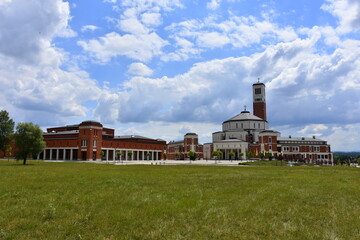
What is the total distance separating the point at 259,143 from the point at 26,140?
312 feet

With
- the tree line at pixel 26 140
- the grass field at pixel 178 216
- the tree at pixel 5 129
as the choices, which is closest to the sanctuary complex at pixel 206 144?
the tree at pixel 5 129

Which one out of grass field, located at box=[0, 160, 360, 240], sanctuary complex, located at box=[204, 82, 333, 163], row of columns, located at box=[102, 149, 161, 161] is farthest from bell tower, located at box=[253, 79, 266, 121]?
grass field, located at box=[0, 160, 360, 240]

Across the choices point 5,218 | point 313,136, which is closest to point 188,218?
point 5,218

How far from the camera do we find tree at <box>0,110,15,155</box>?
89438 millimetres

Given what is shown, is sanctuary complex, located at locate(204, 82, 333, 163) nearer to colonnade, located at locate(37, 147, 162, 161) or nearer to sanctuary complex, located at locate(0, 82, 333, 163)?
sanctuary complex, located at locate(0, 82, 333, 163)

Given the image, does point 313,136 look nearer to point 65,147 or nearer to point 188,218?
point 65,147

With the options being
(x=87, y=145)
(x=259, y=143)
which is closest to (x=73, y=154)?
(x=87, y=145)

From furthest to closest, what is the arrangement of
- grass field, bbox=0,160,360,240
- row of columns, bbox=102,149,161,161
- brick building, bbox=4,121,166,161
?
row of columns, bbox=102,149,161,161
brick building, bbox=4,121,166,161
grass field, bbox=0,160,360,240

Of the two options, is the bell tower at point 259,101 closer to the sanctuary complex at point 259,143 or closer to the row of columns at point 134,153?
the sanctuary complex at point 259,143

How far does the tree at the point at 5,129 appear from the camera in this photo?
89438 mm

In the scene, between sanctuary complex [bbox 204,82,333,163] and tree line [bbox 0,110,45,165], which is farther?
sanctuary complex [bbox 204,82,333,163]

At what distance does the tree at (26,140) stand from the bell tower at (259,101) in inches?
4515

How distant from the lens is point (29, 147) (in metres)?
57.2

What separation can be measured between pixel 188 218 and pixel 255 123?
433ft
